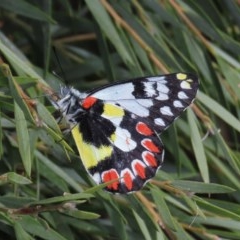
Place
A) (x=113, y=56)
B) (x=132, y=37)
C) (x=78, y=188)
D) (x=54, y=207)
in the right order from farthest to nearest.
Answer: (x=113, y=56) < (x=132, y=37) < (x=78, y=188) < (x=54, y=207)

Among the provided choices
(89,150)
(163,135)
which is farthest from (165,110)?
(163,135)

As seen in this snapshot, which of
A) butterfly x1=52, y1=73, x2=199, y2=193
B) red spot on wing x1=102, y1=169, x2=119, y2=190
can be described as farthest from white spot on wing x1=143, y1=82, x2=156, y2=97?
red spot on wing x1=102, y1=169, x2=119, y2=190

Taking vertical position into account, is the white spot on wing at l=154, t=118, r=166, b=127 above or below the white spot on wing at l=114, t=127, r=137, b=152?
above

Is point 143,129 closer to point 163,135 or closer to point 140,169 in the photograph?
point 140,169

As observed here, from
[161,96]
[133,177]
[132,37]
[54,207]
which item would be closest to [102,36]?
[132,37]

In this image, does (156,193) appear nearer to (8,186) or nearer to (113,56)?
(8,186)

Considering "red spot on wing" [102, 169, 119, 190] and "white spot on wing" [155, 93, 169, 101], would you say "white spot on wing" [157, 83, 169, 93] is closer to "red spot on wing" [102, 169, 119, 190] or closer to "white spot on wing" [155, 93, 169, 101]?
"white spot on wing" [155, 93, 169, 101]

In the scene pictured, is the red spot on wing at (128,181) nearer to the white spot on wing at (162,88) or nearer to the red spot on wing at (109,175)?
the red spot on wing at (109,175)

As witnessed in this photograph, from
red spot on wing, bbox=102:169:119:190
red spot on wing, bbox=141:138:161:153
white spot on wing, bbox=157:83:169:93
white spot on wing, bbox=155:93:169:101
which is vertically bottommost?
red spot on wing, bbox=102:169:119:190
